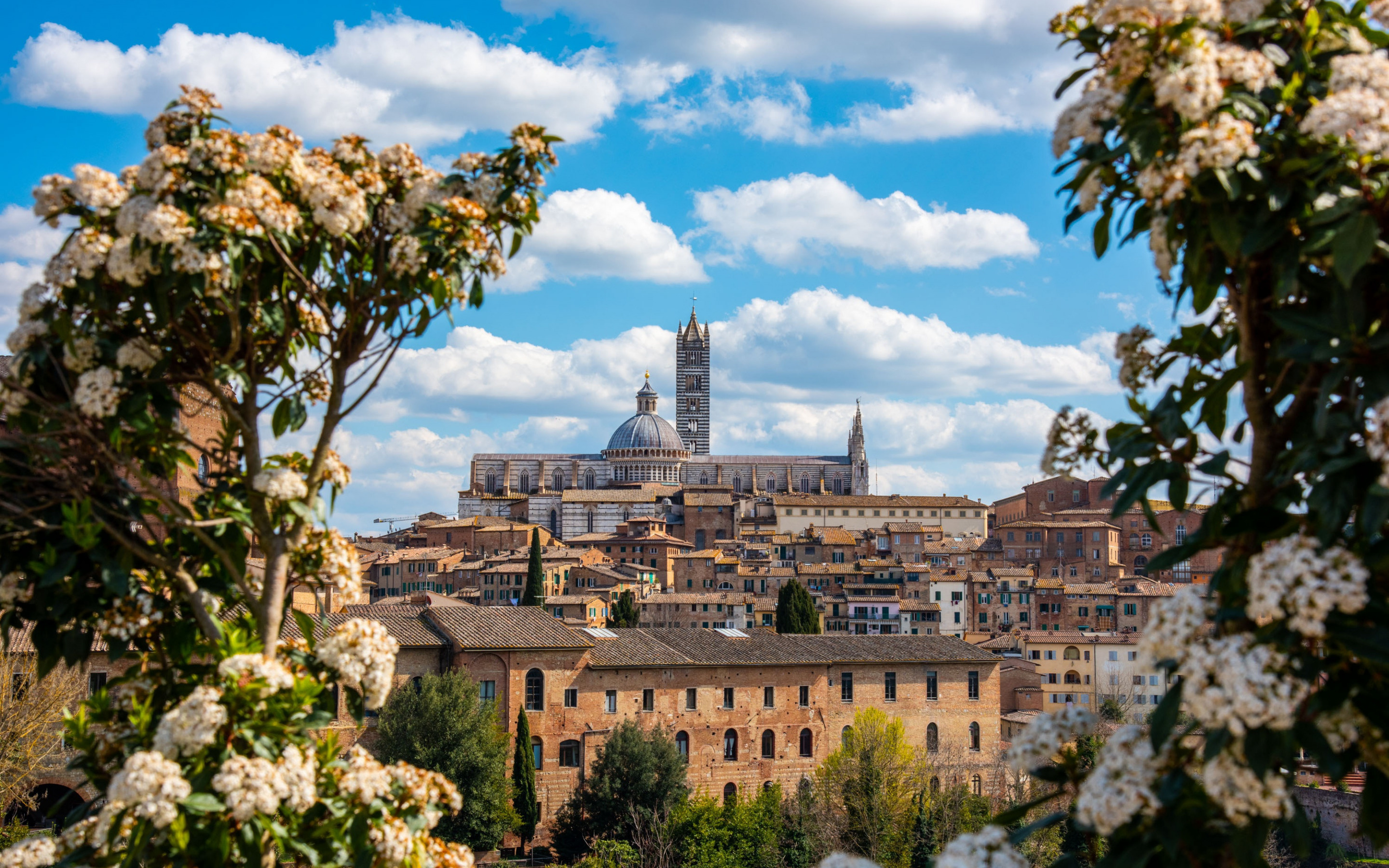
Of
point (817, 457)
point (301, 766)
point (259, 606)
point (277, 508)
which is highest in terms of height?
point (817, 457)

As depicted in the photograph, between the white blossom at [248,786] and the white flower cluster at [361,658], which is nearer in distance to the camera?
the white blossom at [248,786]

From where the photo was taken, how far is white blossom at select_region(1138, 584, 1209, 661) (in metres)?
2.62

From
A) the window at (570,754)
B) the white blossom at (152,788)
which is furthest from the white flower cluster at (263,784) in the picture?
the window at (570,754)

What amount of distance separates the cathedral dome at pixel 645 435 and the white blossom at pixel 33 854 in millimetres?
114349

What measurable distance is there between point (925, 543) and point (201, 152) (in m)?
78.5

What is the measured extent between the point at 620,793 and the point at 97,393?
28.6 m

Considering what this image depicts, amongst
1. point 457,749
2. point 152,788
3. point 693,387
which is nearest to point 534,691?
point 457,749

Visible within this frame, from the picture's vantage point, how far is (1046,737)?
311 cm

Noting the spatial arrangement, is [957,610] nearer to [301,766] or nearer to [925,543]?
[925,543]

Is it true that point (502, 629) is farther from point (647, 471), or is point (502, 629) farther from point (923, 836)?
point (647, 471)

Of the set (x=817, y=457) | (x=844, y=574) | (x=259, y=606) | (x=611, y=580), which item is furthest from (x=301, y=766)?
(x=817, y=457)

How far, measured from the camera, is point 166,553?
13.2 ft

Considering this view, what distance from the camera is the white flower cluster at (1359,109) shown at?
8.40 feet

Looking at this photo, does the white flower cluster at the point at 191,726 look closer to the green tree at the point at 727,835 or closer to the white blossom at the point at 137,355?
the white blossom at the point at 137,355
